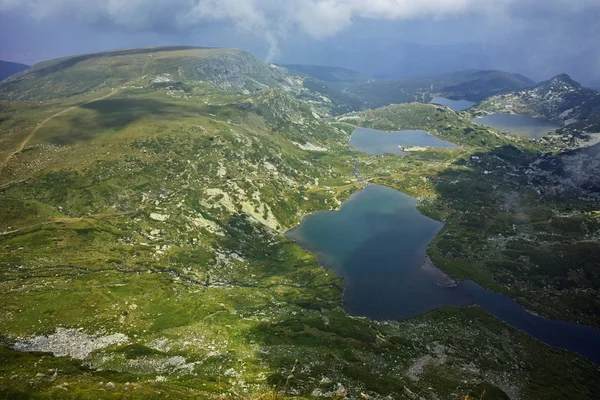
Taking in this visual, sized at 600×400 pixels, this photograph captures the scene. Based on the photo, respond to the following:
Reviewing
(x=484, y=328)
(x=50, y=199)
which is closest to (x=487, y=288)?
(x=484, y=328)

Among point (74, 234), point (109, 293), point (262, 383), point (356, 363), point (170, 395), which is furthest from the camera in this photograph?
point (74, 234)

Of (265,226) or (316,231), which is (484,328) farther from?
(265,226)

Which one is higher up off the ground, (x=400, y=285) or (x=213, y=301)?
(x=400, y=285)

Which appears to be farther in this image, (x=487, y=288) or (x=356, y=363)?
(x=487, y=288)

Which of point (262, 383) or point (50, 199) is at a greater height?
point (50, 199)

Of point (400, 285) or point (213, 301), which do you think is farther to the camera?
point (400, 285)

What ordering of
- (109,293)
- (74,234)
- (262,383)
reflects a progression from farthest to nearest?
(74,234) → (109,293) → (262,383)

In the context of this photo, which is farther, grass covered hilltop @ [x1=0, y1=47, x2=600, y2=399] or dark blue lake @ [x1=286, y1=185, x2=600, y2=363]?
dark blue lake @ [x1=286, y1=185, x2=600, y2=363]

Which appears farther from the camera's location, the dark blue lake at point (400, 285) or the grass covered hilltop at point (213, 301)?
the dark blue lake at point (400, 285)
